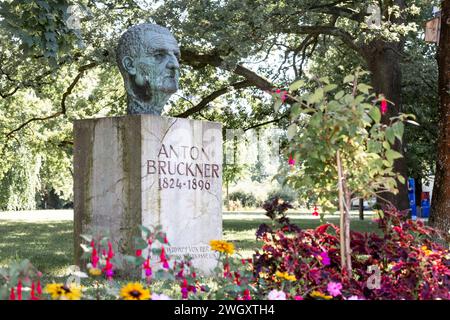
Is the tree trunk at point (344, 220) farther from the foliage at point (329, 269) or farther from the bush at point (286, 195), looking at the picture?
the bush at point (286, 195)

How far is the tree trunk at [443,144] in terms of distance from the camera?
1046 cm

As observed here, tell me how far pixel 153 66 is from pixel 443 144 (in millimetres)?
5124

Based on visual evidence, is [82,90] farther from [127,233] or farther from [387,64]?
[127,233]

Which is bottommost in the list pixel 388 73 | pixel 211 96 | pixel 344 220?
pixel 344 220

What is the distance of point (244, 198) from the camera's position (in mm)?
52500

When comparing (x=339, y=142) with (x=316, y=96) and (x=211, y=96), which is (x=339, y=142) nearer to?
(x=316, y=96)

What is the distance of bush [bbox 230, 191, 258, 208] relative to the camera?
51656 millimetres

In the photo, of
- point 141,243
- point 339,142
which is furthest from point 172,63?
point 141,243

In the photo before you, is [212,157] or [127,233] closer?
[127,233]

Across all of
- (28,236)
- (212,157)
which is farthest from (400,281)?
(28,236)

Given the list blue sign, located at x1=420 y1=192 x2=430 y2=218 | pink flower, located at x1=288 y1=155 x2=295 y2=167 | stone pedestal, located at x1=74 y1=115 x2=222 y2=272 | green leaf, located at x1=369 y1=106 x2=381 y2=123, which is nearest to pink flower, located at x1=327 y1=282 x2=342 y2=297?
pink flower, located at x1=288 y1=155 x2=295 y2=167

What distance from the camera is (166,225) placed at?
7.55m

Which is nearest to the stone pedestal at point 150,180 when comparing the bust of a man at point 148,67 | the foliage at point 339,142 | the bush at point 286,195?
the bust of a man at point 148,67

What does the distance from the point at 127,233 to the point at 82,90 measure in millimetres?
18189
